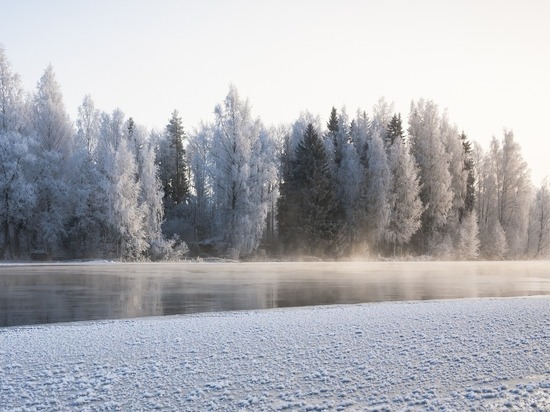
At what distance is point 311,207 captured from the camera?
53.2 meters

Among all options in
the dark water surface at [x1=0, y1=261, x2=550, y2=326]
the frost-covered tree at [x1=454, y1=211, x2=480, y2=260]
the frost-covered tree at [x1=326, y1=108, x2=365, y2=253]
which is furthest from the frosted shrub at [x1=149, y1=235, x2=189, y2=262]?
the frost-covered tree at [x1=454, y1=211, x2=480, y2=260]

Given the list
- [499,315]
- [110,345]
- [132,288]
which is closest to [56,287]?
[132,288]

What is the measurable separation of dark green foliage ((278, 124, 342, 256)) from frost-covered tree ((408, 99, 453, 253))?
10.4m

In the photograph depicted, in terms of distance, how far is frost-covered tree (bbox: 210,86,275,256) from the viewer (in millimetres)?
48375

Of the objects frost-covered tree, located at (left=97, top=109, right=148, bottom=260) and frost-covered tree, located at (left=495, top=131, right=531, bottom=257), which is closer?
frost-covered tree, located at (left=97, top=109, right=148, bottom=260)

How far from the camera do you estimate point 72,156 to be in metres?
47.1

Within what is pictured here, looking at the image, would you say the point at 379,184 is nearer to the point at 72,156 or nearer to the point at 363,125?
the point at 363,125

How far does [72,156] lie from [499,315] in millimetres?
42809

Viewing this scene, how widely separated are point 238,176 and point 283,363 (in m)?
41.9

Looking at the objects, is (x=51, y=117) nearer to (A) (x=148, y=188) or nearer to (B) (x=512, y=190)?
(A) (x=148, y=188)

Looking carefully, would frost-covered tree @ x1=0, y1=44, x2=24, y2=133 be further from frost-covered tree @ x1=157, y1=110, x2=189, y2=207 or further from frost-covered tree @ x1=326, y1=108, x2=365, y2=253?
frost-covered tree @ x1=326, y1=108, x2=365, y2=253

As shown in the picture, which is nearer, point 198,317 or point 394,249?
point 198,317

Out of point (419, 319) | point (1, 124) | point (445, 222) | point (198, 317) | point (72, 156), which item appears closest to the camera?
Answer: point (419, 319)

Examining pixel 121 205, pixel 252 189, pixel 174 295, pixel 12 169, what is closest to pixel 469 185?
pixel 252 189
